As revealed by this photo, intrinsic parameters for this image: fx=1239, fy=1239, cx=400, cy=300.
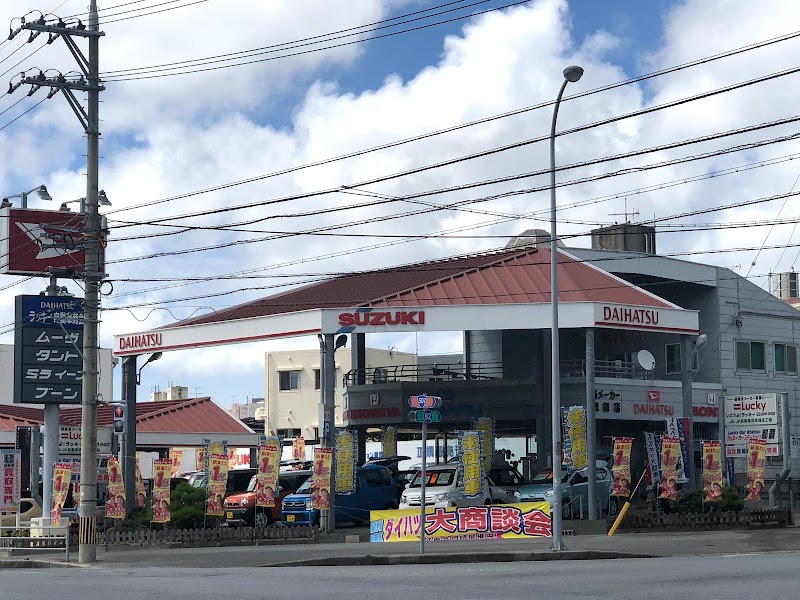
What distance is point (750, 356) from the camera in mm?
53938

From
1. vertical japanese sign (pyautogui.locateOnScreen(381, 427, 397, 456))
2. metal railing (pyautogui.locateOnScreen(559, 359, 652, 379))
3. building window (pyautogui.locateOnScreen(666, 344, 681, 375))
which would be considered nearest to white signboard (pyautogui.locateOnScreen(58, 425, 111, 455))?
vertical japanese sign (pyautogui.locateOnScreen(381, 427, 397, 456))

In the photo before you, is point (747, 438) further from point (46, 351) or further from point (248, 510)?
point (46, 351)

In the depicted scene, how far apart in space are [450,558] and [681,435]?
12.7 metres

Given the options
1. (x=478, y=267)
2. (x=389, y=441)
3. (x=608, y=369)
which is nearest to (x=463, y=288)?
(x=478, y=267)

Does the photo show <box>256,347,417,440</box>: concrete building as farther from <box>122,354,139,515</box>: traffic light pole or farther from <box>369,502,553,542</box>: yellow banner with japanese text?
<box>369,502,553,542</box>: yellow banner with japanese text

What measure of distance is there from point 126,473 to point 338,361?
39051 mm

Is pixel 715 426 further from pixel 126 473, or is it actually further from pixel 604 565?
pixel 604 565

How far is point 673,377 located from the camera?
52688mm

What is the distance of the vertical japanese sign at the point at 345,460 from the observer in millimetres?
35406

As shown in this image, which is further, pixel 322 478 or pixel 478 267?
pixel 478 267

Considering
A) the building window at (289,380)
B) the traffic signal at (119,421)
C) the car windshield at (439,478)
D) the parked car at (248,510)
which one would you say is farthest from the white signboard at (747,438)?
the building window at (289,380)

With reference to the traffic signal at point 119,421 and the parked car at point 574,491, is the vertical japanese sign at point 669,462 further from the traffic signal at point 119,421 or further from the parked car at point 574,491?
the traffic signal at point 119,421

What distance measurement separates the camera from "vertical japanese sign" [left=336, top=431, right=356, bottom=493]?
35.4m

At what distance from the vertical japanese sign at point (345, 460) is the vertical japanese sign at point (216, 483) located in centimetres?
373
